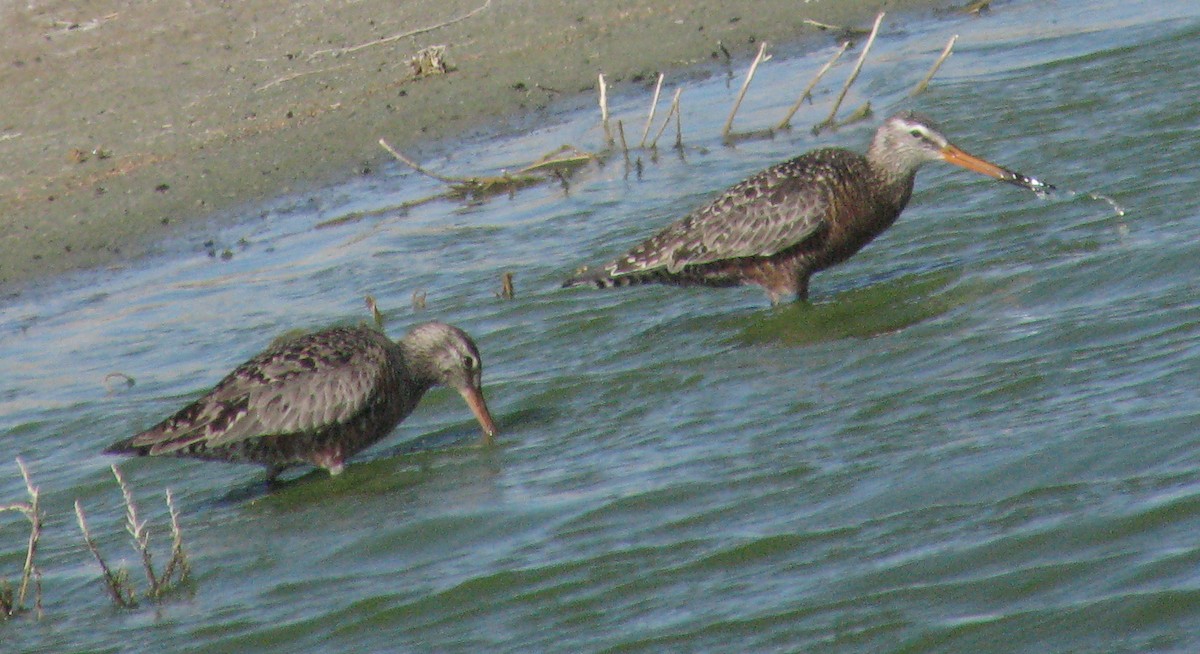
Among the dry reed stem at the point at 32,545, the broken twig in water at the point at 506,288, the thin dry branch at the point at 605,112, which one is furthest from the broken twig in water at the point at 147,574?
the thin dry branch at the point at 605,112

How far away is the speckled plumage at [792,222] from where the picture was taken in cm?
925

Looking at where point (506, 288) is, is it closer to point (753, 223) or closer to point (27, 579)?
point (753, 223)

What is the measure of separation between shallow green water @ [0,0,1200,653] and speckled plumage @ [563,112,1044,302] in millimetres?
205

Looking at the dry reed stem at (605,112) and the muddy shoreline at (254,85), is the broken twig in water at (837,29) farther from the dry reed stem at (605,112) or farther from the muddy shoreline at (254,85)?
the dry reed stem at (605,112)

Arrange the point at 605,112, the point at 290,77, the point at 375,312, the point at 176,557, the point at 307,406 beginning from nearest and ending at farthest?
the point at 176,557, the point at 307,406, the point at 375,312, the point at 605,112, the point at 290,77

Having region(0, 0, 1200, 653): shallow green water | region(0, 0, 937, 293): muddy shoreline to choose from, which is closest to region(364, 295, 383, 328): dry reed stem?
region(0, 0, 1200, 653): shallow green water

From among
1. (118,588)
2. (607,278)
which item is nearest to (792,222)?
(607,278)

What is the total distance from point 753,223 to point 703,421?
1907 millimetres

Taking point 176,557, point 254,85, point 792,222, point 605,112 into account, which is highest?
point 254,85

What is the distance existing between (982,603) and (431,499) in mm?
2540

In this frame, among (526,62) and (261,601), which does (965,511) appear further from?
(526,62)

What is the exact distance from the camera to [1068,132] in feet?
36.0

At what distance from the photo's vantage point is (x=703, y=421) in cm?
765

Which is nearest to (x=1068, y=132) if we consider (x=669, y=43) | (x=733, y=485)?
(x=669, y=43)
